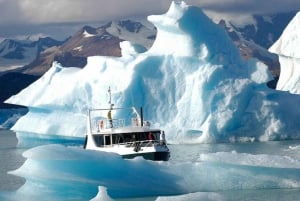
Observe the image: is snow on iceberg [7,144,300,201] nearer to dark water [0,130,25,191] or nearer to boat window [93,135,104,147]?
dark water [0,130,25,191]

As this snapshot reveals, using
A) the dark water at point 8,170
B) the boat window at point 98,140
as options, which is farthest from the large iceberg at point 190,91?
the boat window at point 98,140

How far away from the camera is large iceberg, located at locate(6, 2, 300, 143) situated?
1384 inches

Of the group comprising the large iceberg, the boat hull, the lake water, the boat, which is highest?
the large iceberg

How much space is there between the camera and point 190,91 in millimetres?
35500

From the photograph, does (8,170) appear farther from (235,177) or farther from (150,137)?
(235,177)

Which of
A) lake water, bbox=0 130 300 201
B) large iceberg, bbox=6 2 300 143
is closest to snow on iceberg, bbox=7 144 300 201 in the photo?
lake water, bbox=0 130 300 201

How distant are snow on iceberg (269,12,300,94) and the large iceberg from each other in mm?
7074

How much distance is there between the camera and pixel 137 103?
3534cm

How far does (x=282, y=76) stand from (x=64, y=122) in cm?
1663

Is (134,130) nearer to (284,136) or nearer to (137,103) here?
(137,103)

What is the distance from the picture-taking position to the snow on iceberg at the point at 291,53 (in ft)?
145

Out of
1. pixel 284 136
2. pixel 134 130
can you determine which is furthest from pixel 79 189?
pixel 284 136

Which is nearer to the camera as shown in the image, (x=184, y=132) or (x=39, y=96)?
(x=184, y=132)

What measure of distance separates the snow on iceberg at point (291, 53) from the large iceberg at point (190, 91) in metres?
7.07
